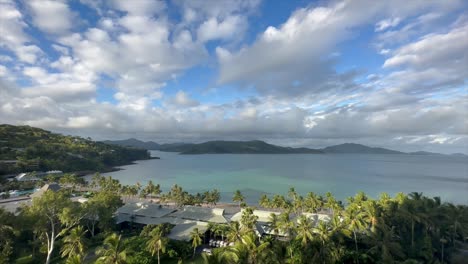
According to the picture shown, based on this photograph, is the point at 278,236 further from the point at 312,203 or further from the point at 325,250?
the point at 312,203

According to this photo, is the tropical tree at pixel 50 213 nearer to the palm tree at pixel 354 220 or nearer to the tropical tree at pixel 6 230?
the tropical tree at pixel 6 230

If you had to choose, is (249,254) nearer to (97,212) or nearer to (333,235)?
(333,235)

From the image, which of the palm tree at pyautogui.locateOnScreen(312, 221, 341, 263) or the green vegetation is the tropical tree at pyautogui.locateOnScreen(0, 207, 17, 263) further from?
the palm tree at pyautogui.locateOnScreen(312, 221, 341, 263)

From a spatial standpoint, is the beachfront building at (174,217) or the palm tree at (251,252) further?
the beachfront building at (174,217)

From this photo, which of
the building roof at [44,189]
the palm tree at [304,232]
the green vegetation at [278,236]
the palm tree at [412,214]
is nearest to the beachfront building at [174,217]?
the green vegetation at [278,236]

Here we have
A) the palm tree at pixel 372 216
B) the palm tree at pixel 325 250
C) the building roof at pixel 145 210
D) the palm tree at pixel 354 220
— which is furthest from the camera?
the building roof at pixel 145 210

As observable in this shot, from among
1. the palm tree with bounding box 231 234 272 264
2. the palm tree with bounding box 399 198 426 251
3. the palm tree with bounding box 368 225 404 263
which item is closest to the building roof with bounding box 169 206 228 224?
the palm tree with bounding box 231 234 272 264

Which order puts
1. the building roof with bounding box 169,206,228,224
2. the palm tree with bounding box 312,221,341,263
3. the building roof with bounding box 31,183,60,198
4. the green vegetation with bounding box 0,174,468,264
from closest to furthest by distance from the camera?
A: the green vegetation with bounding box 0,174,468,264
the palm tree with bounding box 312,221,341,263
the building roof with bounding box 169,206,228,224
the building roof with bounding box 31,183,60,198

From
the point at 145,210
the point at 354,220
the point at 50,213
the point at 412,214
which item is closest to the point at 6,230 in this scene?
the point at 50,213

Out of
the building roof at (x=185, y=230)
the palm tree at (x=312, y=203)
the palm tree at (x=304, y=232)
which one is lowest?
the building roof at (x=185, y=230)
